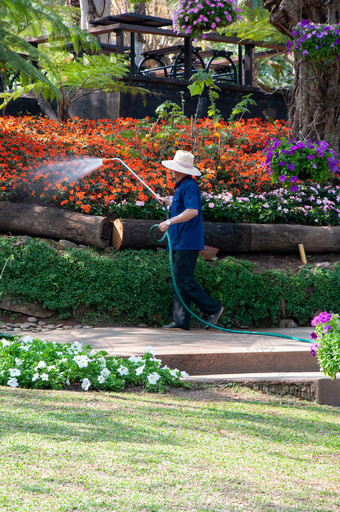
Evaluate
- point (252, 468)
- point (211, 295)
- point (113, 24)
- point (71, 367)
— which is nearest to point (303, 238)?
point (211, 295)

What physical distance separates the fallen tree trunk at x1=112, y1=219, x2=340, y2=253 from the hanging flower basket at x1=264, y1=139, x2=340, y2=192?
0.74 m

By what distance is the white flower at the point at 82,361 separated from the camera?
466 centimetres

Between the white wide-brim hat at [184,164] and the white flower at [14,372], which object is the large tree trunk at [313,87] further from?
the white flower at [14,372]

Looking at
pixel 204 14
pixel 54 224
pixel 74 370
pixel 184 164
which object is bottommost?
pixel 74 370

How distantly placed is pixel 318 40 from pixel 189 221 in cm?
364

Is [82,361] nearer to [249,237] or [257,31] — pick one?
[249,237]

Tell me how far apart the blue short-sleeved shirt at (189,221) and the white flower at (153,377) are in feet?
7.69

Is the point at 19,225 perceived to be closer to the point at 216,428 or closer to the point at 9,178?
the point at 9,178

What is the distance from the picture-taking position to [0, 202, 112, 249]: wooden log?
7938mm

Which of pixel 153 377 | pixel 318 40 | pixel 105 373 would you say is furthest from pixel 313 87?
pixel 105 373

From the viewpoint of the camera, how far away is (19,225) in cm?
820

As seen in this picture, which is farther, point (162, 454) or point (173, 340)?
point (173, 340)

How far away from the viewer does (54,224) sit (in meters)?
8.10

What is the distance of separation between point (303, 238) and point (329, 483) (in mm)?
5963
